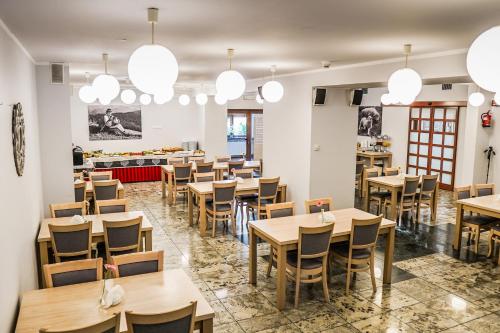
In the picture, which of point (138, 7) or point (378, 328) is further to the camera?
point (378, 328)

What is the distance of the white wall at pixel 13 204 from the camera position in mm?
2986

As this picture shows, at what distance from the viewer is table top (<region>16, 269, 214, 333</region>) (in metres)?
2.93

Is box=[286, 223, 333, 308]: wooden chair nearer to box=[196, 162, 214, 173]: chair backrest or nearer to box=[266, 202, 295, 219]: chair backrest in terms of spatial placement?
box=[266, 202, 295, 219]: chair backrest

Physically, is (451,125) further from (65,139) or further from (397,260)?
(65,139)

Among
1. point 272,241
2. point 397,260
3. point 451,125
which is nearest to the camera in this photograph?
point 272,241

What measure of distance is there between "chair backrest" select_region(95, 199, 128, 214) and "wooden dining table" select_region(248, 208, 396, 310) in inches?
79.0

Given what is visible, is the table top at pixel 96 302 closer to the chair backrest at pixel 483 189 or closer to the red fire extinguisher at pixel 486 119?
the chair backrest at pixel 483 189

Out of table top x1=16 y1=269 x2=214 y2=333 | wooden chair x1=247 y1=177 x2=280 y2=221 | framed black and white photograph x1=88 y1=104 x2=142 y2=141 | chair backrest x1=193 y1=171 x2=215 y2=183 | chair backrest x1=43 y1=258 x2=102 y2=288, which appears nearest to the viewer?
table top x1=16 y1=269 x2=214 y2=333

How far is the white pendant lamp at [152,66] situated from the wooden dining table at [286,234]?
2.48 meters

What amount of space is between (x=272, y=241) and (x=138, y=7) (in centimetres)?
300

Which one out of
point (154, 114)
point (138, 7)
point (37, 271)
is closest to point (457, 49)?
point (138, 7)

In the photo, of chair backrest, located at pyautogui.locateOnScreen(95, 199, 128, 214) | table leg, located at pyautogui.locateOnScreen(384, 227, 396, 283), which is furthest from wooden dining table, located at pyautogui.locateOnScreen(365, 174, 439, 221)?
chair backrest, located at pyautogui.locateOnScreen(95, 199, 128, 214)

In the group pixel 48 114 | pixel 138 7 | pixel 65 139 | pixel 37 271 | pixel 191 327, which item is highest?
pixel 138 7

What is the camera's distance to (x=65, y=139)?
264 inches
